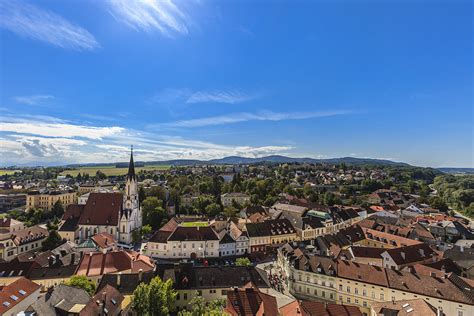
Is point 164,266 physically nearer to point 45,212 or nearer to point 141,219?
point 141,219

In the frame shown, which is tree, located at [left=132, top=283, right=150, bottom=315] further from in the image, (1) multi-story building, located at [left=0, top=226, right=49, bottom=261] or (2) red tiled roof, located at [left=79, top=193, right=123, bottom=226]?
(1) multi-story building, located at [left=0, top=226, right=49, bottom=261]

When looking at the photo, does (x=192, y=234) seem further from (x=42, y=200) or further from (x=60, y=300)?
(x=42, y=200)

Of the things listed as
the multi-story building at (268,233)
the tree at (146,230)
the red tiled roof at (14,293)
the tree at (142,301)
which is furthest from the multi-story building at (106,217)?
the tree at (142,301)

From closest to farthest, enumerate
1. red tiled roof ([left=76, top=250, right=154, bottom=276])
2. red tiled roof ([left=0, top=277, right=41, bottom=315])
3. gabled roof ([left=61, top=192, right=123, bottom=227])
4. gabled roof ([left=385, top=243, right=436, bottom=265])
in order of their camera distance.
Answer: red tiled roof ([left=0, top=277, right=41, bottom=315]), red tiled roof ([left=76, top=250, right=154, bottom=276]), gabled roof ([left=385, top=243, right=436, bottom=265]), gabled roof ([left=61, top=192, right=123, bottom=227])

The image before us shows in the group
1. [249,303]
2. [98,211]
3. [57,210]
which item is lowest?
[57,210]

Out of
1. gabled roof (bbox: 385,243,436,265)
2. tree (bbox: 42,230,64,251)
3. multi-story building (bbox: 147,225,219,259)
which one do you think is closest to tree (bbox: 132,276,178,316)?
multi-story building (bbox: 147,225,219,259)

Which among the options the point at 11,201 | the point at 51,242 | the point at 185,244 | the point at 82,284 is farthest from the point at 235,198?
the point at 11,201

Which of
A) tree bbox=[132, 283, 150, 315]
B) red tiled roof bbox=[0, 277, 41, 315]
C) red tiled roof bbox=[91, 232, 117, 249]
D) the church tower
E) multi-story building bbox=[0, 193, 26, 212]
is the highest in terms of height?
the church tower

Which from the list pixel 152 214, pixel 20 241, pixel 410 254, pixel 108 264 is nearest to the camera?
pixel 108 264
